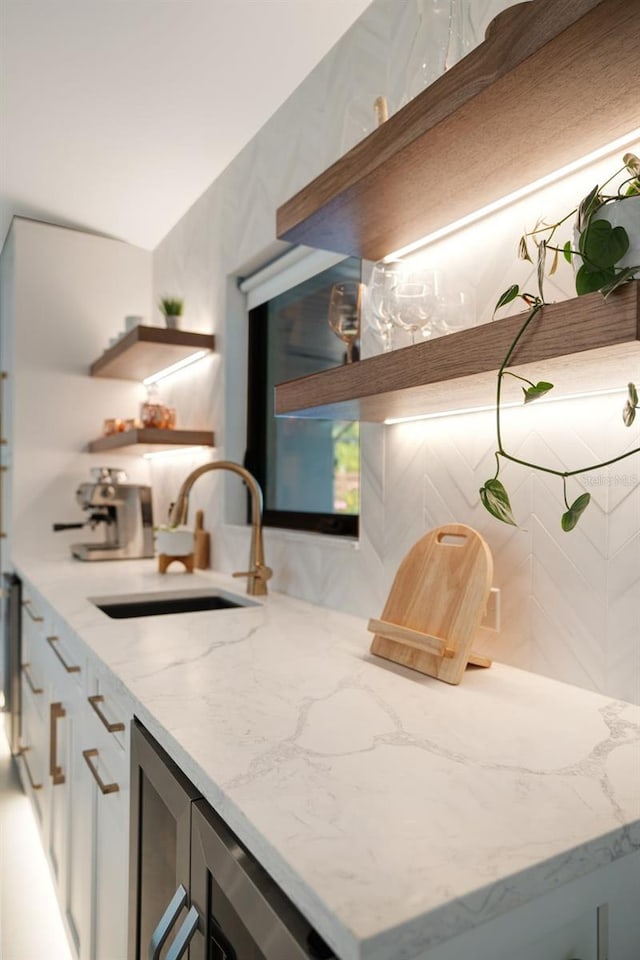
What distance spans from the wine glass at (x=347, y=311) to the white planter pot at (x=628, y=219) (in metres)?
0.77

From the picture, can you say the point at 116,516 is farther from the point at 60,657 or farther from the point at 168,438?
the point at 60,657

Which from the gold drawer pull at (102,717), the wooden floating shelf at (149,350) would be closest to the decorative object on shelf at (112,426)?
the wooden floating shelf at (149,350)

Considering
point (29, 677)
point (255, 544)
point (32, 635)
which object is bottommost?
point (29, 677)

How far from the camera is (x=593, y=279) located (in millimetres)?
739

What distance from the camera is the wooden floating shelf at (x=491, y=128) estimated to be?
0.76 metres

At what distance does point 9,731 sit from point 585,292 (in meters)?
3.02

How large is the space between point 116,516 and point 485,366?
2.37m

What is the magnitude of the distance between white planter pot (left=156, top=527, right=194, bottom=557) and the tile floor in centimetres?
105

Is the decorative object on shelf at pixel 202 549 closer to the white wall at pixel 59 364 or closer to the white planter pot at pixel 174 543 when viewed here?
the white planter pot at pixel 174 543

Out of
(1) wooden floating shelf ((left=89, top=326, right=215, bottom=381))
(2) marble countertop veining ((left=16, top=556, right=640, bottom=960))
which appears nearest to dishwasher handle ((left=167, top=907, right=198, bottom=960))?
(2) marble countertop veining ((left=16, top=556, right=640, bottom=960))

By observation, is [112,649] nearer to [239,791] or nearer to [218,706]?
[218,706]

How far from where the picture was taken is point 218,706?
949 mm

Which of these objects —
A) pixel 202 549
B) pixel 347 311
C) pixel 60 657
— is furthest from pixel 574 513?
pixel 202 549

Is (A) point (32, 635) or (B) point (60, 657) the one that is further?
(A) point (32, 635)
